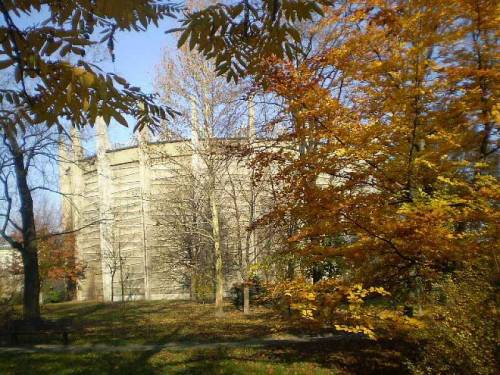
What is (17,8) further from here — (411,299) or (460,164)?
(411,299)

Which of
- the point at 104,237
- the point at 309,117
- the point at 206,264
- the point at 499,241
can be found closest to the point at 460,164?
the point at 499,241

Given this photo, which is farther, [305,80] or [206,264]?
[206,264]

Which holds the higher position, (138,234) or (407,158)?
(138,234)

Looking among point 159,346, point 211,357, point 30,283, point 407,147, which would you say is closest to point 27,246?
point 30,283

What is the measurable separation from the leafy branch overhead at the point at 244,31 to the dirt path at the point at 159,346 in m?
10.8

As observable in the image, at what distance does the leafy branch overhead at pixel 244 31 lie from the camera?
Result: 8.45ft

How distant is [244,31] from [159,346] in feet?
38.6

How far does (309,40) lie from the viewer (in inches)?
566

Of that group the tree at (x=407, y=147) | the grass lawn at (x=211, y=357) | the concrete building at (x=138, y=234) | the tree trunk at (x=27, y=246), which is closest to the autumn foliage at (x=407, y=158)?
the tree at (x=407, y=147)

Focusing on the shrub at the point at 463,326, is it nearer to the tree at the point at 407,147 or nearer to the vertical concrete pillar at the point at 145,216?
the tree at the point at 407,147

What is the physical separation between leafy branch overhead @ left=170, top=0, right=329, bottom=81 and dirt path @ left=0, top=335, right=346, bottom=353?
1083 centimetres

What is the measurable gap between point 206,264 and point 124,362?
56.3 ft

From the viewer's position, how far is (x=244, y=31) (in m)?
2.80

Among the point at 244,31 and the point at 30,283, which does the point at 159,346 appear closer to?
the point at 30,283
